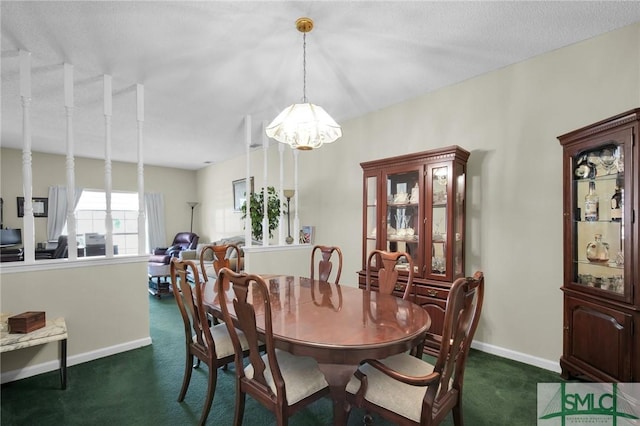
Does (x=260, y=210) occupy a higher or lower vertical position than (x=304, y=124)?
lower

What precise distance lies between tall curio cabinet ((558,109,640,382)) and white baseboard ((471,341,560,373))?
185mm

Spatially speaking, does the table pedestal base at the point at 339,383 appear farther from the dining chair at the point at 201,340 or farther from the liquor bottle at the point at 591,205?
the liquor bottle at the point at 591,205

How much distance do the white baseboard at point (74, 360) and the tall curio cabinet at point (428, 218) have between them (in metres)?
2.46

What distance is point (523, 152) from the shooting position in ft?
8.54

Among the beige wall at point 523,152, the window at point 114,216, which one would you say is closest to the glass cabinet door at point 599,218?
the beige wall at point 523,152

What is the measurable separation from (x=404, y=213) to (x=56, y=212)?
697 cm

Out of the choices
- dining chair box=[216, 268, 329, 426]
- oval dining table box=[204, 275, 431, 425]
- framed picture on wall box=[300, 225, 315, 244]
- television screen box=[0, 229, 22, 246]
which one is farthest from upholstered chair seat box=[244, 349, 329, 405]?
television screen box=[0, 229, 22, 246]

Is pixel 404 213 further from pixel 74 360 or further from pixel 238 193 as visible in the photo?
pixel 238 193

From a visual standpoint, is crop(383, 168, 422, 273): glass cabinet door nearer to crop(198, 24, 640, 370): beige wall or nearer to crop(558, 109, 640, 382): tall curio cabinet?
crop(198, 24, 640, 370): beige wall

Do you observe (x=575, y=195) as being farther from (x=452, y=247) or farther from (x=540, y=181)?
(x=452, y=247)

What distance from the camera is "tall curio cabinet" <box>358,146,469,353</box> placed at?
2.71m

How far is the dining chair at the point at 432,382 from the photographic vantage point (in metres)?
1.21

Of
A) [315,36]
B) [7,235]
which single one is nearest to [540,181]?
[315,36]

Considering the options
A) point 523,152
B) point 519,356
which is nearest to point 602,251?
point 523,152
